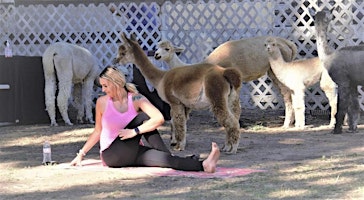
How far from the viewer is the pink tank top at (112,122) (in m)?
7.54

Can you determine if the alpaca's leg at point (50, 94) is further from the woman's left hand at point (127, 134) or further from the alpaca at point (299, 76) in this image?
the woman's left hand at point (127, 134)

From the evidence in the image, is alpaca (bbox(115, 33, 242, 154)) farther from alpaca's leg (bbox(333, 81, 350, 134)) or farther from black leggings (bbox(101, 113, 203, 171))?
alpaca's leg (bbox(333, 81, 350, 134))

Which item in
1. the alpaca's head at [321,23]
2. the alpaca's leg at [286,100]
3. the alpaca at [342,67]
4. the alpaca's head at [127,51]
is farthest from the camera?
the alpaca's leg at [286,100]

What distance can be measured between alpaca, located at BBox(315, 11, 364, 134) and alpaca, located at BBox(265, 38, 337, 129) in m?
0.67

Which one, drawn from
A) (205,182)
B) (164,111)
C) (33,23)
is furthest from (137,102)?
(33,23)

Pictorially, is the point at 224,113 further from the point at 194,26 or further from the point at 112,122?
the point at 194,26

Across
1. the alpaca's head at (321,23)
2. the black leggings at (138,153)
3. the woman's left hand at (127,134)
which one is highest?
the alpaca's head at (321,23)

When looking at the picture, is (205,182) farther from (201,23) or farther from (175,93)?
(201,23)

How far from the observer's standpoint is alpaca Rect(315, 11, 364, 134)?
1062 centimetres

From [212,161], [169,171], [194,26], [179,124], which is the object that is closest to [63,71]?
[194,26]

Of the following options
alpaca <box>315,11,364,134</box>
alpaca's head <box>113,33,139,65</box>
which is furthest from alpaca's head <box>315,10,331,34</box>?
alpaca's head <box>113,33,139,65</box>

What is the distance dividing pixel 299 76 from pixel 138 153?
188 inches

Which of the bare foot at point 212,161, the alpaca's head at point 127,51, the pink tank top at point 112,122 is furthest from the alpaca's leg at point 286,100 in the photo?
the bare foot at point 212,161

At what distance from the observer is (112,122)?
757cm
